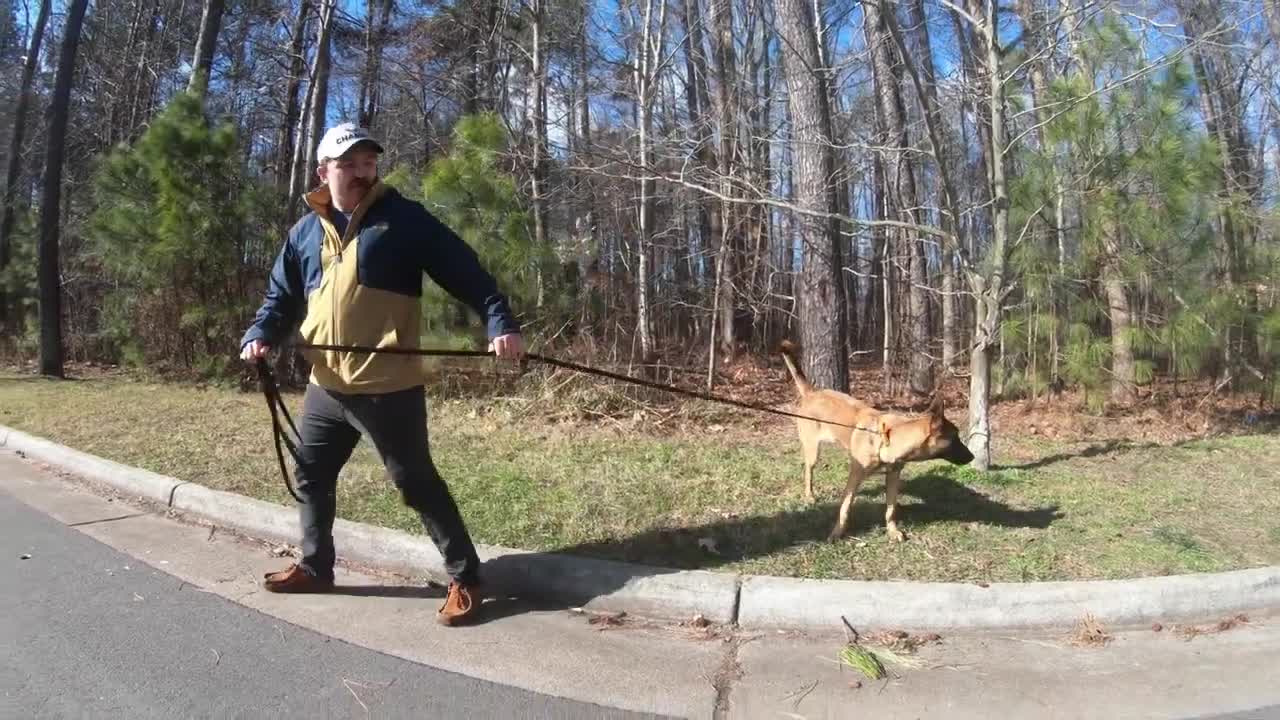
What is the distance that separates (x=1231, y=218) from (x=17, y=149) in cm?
2215

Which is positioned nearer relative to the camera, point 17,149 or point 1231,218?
point 1231,218

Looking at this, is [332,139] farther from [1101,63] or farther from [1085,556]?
[1101,63]

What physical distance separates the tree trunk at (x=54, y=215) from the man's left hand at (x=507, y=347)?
1363 centimetres

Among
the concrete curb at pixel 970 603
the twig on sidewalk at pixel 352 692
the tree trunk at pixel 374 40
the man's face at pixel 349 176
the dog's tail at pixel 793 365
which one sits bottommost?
the twig on sidewalk at pixel 352 692

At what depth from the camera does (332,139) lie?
3.30m

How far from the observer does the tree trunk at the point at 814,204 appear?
730 centimetres

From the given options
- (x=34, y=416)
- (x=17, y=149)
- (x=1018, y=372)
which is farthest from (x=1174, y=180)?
(x=17, y=149)

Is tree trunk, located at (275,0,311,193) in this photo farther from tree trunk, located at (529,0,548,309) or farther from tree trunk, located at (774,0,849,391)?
tree trunk, located at (774,0,849,391)

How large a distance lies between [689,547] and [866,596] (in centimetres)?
98

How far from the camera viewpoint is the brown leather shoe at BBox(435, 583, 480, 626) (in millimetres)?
3332

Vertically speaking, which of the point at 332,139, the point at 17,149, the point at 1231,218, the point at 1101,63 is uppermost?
the point at 17,149

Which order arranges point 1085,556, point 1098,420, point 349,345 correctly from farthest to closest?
point 1098,420 → point 1085,556 → point 349,345

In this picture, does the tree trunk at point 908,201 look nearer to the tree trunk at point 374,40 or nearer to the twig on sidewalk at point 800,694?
the twig on sidewalk at point 800,694

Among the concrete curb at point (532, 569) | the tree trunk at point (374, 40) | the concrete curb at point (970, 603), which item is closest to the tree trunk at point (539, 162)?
the concrete curb at point (532, 569)
